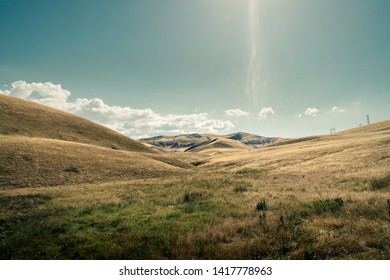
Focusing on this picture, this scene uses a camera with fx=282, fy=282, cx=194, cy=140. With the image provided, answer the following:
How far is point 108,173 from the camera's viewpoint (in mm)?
41500

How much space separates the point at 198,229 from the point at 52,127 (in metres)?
71.3

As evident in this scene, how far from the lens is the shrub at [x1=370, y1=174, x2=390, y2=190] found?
2165 centimetres

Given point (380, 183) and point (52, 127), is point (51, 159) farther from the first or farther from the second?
point (380, 183)

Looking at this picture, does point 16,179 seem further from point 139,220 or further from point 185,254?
point 185,254

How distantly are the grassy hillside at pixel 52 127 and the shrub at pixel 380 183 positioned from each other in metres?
62.3

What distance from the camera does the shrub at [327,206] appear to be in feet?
48.5

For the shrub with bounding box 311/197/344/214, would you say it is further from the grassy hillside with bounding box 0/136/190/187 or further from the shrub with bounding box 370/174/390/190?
the grassy hillside with bounding box 0/136/190/187

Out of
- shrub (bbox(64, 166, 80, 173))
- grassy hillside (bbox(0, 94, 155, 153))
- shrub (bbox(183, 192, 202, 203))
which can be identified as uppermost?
grassy hillside (bbox(0, 94, 155, 153))

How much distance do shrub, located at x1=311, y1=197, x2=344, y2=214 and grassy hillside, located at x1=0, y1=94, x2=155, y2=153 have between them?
198ft

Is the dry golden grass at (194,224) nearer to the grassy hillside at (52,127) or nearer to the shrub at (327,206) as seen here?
the shrub at (327,206)

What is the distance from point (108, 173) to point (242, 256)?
114 ft

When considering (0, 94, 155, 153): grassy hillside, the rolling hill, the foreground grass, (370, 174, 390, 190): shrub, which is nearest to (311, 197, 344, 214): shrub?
the foreground grass

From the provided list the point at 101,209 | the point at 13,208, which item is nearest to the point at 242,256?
the point at 101,209

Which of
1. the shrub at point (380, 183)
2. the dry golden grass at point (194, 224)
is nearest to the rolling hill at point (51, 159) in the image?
the dry golden grass at point (194, 224)
